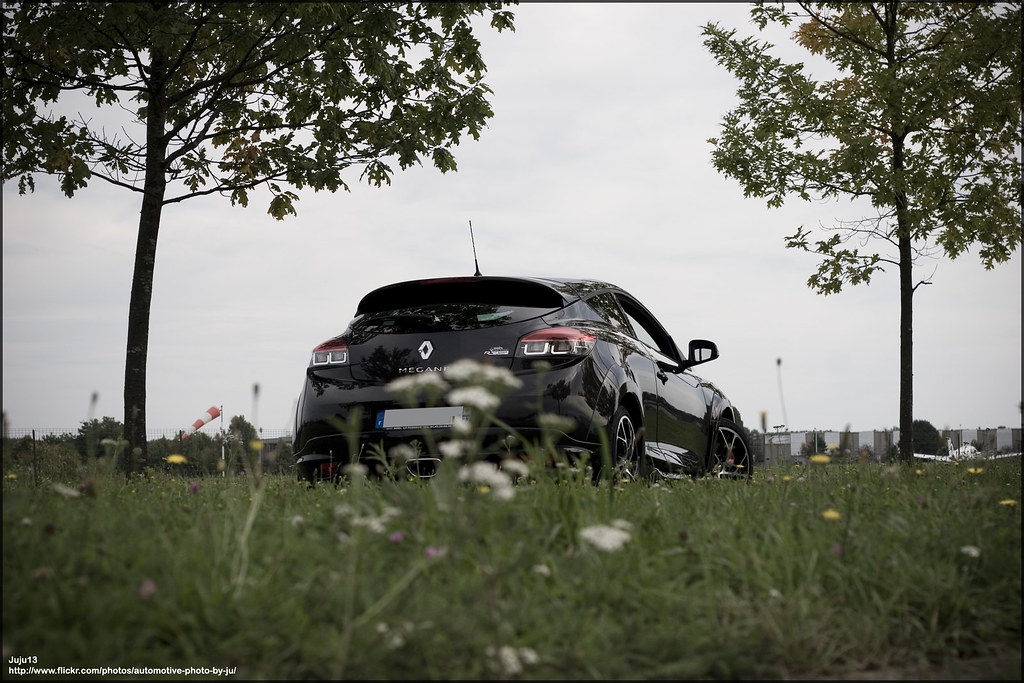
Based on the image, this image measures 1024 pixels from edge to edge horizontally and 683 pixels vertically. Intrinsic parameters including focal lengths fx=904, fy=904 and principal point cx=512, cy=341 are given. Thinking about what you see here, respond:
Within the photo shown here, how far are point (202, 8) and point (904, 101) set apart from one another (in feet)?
31.0

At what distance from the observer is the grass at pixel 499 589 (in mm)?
2623

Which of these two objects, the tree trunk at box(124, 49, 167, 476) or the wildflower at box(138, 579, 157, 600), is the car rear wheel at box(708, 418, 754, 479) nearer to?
the tree trunk at box(124, 49, 167, 476)

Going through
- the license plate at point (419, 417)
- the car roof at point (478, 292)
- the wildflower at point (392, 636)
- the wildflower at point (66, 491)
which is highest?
the car roof at point (478, 292)

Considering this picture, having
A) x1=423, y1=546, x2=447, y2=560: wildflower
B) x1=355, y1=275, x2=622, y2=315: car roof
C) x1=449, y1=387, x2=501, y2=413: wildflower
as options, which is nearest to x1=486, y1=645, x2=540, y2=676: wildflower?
x1=423, y1=546, x2=447, y2=560: wildflower

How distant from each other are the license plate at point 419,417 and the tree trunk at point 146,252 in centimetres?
455

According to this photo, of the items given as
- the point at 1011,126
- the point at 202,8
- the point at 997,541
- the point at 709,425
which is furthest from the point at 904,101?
the point at 997,541

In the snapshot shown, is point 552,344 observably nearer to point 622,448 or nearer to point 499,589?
point 622,448

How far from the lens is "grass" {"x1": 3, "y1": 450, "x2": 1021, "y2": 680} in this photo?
2623mm

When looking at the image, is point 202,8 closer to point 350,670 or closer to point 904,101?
point 350,670

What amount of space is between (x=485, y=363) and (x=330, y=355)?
1.28 meters

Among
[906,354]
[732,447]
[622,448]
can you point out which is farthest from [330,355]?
[906,354]

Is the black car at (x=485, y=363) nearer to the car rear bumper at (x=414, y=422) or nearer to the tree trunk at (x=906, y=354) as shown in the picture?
the car rear bumper at (x=414, y=422)

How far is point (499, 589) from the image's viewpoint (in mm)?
3020

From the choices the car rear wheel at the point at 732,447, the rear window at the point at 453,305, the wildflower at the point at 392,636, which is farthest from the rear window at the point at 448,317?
the car rear wheel at the point at 732,447
